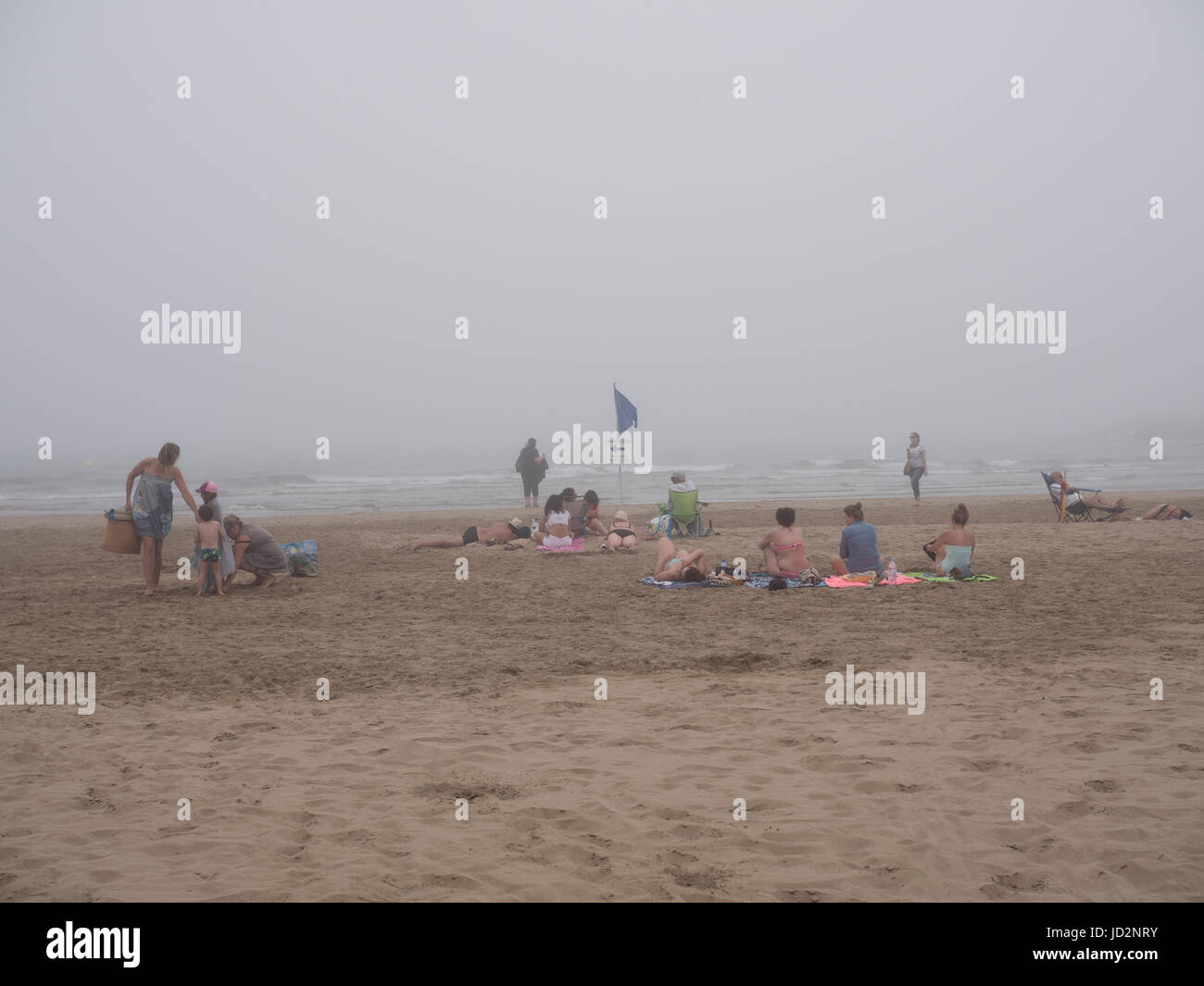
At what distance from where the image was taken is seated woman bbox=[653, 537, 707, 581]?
10977 mm

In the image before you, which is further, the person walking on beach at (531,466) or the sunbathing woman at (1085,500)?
the person walking on beach at (531,466)

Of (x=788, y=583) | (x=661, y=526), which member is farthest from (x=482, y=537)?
(x=788, y=583)

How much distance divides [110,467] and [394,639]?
55.2m

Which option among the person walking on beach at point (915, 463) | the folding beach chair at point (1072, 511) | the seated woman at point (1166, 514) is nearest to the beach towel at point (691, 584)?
the folding beach chair at point (1072, 511)

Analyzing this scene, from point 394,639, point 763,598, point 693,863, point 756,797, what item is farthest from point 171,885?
point 763,598

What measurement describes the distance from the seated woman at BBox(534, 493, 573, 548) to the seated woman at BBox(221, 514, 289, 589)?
14.3ft

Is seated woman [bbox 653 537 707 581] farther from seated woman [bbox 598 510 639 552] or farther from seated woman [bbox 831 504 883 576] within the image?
seated woman [bbox 598 510 639 552]

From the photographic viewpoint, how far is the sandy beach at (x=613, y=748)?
3.70 metres

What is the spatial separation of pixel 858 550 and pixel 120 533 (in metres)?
8.80

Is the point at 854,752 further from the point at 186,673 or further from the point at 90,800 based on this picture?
the point at 186,673

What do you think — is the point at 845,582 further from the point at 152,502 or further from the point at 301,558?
the point at 152,502

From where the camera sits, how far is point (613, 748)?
17.4ft

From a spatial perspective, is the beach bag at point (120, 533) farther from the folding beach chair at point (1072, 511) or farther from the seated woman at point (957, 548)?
the folding beach chair at point (1072, 511)

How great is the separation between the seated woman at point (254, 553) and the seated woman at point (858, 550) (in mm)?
7018
